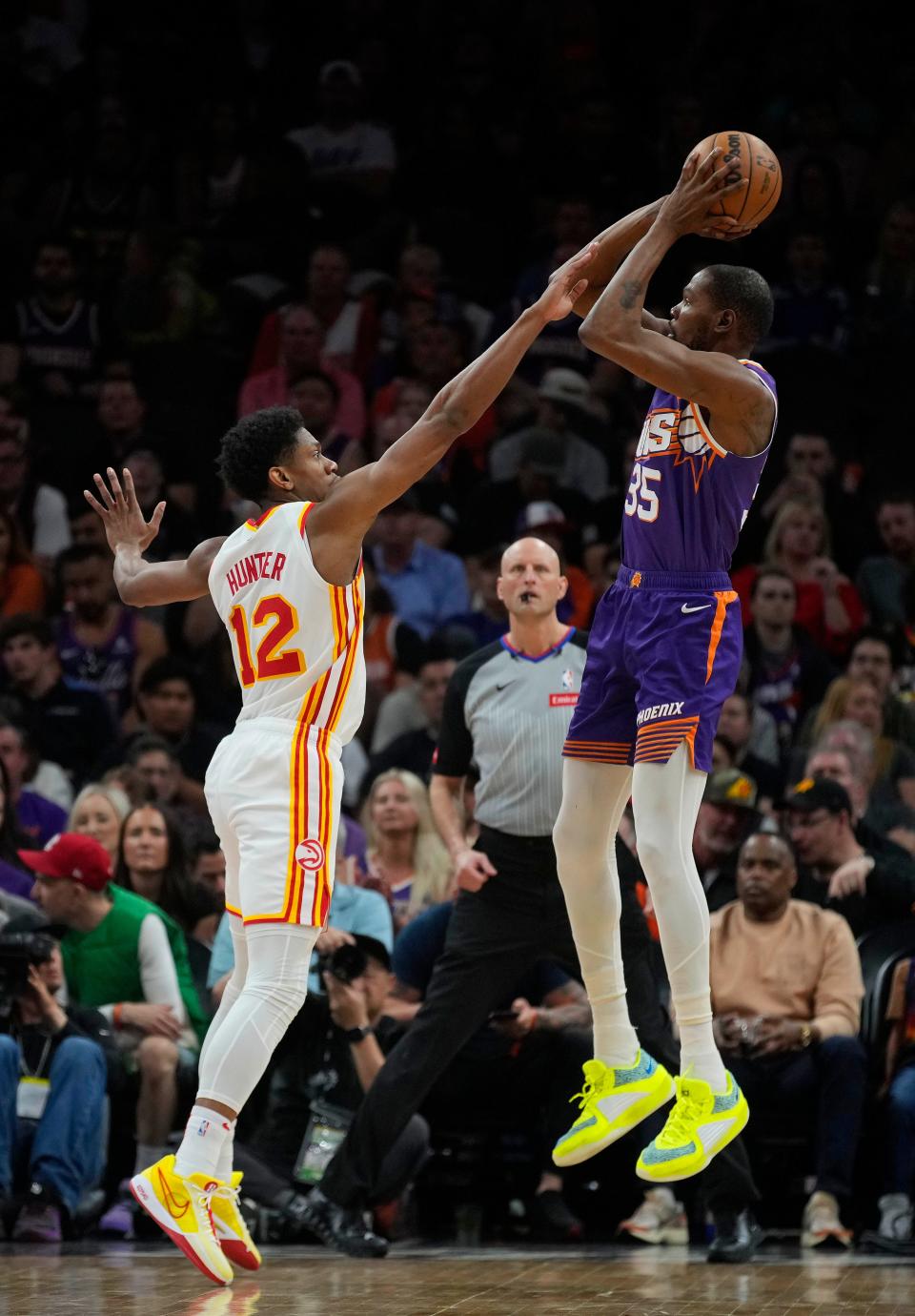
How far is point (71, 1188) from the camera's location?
7.37 meters

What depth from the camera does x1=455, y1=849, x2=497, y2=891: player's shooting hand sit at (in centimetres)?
705

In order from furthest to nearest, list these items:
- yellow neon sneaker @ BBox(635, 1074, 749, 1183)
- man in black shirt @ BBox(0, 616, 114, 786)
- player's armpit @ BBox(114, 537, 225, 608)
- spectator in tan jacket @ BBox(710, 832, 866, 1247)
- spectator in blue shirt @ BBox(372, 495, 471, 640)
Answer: spectator in blue shirt @ BBox(372, 495, 471, 640)
man in black shirt @ BBox(0, 616, 114, 786)
spectator in tan jacket @ BBox(710, 832, 866, 1247)
player's armpit @ BBox(114, 537, 225, 608)
yellow neon sneaker @ BBox(635, 1074, 749, 1183)

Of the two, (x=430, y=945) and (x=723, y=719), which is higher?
(x=723, y=719)

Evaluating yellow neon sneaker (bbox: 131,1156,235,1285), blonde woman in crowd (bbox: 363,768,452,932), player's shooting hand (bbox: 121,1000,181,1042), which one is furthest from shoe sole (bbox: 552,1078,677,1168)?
blonde woman in crowd (bbox: 363,768,452,932)

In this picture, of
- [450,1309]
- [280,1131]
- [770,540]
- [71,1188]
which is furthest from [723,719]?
[450,1309]

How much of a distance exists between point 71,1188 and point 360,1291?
5.93 feet

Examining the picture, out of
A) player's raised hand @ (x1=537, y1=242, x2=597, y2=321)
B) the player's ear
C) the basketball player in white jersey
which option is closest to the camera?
player's raised hand @ (x1=537, y1=242, x2=597, y2=321)

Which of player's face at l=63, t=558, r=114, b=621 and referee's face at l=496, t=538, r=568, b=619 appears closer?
referee's face at l=496, t=538, r=568, b=619

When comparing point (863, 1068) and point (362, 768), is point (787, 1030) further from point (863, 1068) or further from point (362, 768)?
point (362, 768)

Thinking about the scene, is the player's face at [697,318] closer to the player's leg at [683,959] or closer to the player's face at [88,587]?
the player's leg at [683,959]

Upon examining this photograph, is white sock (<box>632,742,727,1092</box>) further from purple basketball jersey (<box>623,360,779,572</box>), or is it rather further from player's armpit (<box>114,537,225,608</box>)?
player's armpit (<box>114,537,225,608</box>)

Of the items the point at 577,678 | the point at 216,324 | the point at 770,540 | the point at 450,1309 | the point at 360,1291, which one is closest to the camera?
the point at 450,1309

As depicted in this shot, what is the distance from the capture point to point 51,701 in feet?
33.5

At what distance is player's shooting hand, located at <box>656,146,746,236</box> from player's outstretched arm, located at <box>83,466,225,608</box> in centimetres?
166
